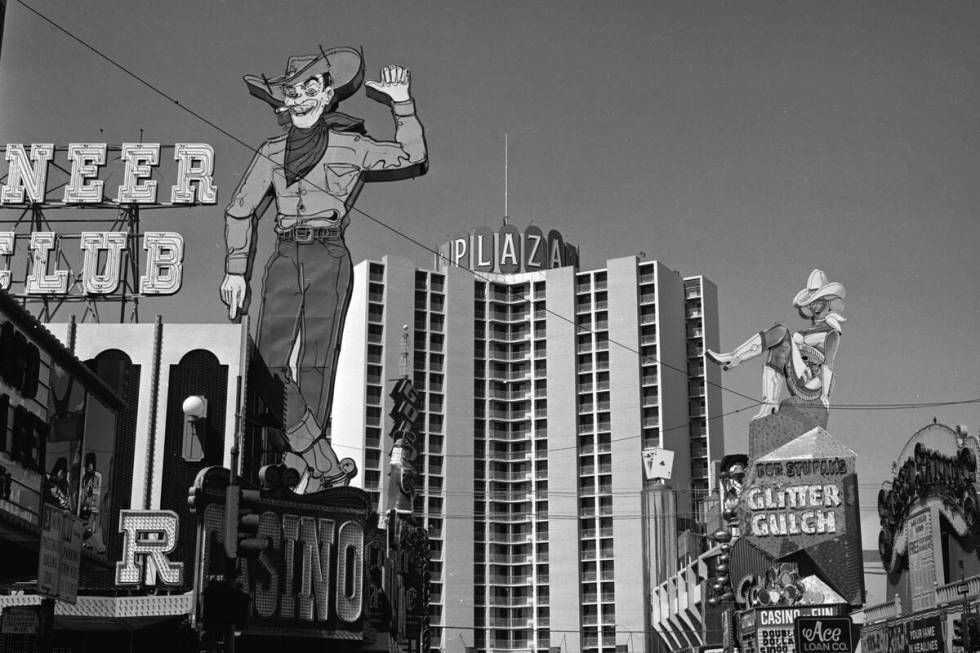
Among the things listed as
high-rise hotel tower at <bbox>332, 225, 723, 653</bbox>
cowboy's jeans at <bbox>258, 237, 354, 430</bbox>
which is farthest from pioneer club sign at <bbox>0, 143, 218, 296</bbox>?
high-rise hotel tower at <bbox>332, 225, 723, 653</bbox>

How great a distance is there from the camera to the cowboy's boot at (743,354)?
6366 centimetres

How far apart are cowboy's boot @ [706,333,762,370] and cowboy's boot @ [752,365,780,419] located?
138cm

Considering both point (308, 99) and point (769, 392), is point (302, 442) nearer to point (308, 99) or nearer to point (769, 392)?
point (308, 99)

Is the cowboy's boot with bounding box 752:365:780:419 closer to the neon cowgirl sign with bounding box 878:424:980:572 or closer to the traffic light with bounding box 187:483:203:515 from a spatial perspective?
the neon cowgirl sign with bounding box 878:424:980:572

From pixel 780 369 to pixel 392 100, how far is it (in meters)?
23.0

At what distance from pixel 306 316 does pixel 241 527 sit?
35.7 m

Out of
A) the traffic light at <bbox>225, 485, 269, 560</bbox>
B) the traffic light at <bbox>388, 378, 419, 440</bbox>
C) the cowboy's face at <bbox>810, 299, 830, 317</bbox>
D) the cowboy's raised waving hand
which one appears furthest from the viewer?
the traffic light at <bbox>388, 378, 419, 440</bbox>

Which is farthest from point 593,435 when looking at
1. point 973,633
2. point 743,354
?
point 973,633

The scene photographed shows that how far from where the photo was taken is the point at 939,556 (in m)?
40.1

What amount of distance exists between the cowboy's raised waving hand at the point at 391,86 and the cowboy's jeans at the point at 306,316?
7.45 metres

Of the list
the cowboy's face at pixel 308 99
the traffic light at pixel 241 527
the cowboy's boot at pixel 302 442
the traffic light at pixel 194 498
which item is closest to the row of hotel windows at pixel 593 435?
the cowboy's boot at pixel 302 442

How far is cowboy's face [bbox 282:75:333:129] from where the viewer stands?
59.3m

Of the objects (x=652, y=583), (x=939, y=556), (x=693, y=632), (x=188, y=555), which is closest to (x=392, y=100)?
(x=188, y=555)

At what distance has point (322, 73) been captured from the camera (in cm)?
5969
